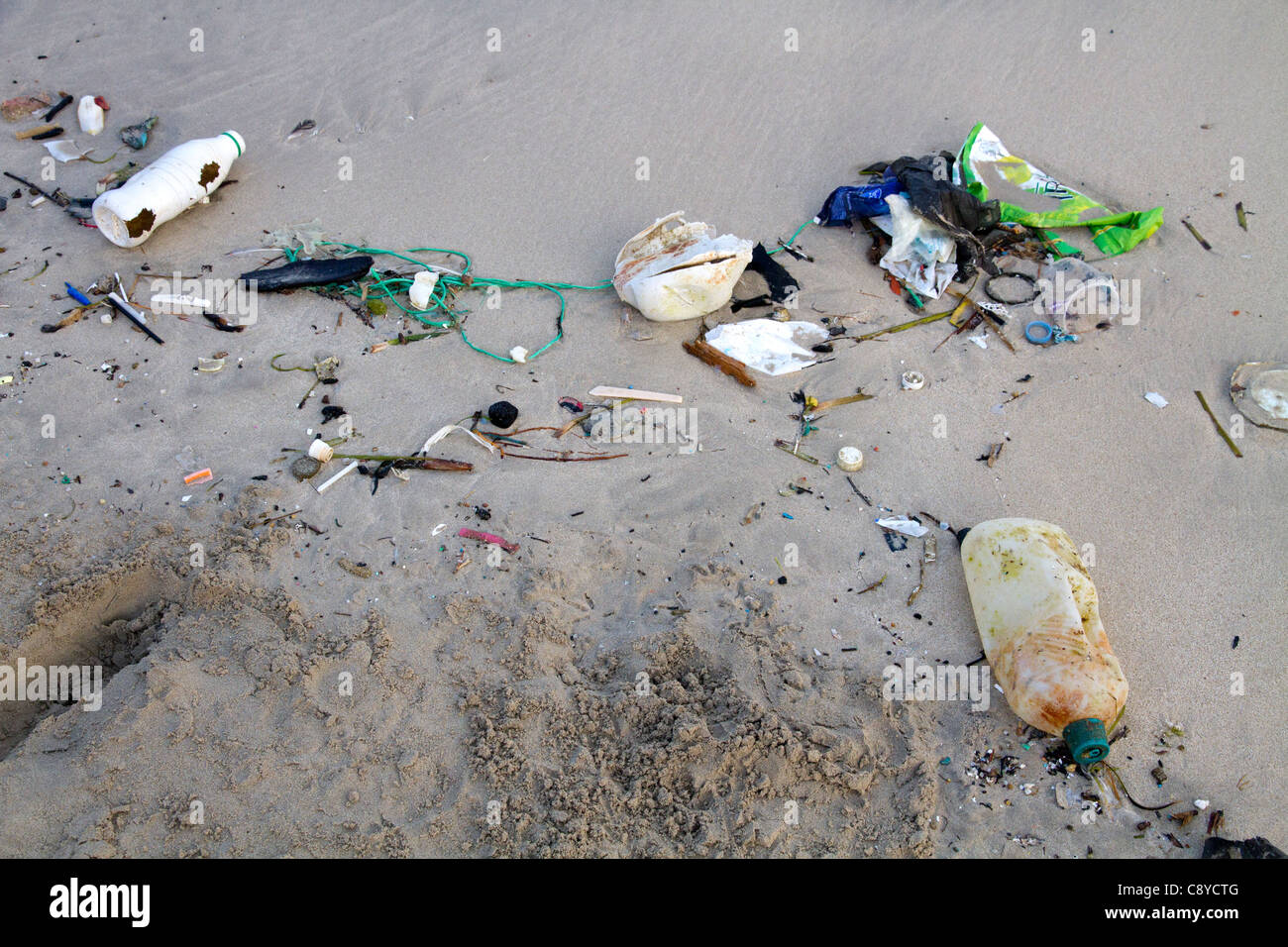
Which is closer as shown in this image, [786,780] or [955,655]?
[786,780]

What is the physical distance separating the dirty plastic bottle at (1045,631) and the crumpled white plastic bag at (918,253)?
1.94m

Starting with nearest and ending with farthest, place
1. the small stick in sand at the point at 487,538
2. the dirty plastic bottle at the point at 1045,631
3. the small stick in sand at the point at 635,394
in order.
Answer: the dirty plastic bottle at the point at 1045,631, the small stick in sand at the point at 487,538, the small stick in sand at the point at 635,394

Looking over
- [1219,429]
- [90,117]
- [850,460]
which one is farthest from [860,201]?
[90,117]

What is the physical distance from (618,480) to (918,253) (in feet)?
8.33

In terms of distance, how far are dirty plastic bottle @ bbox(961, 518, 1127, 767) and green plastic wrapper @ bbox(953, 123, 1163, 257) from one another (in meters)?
2.60

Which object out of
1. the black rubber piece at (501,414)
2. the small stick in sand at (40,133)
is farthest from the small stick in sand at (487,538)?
the small stick in sand at (40,133)

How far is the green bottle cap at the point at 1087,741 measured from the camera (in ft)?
9.63

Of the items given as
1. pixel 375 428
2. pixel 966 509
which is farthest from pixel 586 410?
pixel 966 509

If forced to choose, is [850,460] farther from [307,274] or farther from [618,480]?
[307,274]

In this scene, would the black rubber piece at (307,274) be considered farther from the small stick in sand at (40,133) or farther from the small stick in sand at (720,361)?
the small stick in sand at (40,133)

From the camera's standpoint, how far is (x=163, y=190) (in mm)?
5293

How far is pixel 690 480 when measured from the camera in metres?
4.07
